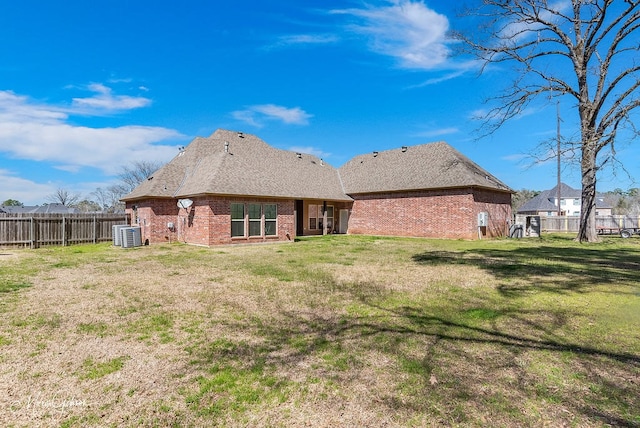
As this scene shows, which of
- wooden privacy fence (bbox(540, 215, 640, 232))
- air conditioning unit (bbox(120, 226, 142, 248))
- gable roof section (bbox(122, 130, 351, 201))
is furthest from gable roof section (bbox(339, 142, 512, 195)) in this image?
air conditioning unit (bbox(120, 226, 142, 248))

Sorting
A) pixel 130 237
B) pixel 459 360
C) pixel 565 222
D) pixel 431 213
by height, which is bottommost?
pixel 459 360

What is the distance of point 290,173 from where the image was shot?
876 inches

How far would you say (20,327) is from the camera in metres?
4.87

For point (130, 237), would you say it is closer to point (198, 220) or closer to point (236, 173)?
point (198, 220)

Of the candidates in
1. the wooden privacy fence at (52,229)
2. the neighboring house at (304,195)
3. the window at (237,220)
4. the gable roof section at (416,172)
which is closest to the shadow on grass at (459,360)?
the window at (237,220)

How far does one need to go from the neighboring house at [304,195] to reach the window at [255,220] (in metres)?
0.05

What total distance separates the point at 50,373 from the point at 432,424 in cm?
379

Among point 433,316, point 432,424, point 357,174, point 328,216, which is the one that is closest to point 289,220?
point 328,216

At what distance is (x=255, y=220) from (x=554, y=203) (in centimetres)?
5255

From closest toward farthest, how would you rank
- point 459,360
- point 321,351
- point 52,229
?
1. point 459,360
2. point 321,351
3. point 52,229

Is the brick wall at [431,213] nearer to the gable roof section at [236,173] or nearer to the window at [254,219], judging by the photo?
the gable roof section at [236,173]

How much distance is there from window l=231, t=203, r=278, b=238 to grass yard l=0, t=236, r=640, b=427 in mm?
8732

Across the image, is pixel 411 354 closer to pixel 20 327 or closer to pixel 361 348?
pixel 361 348

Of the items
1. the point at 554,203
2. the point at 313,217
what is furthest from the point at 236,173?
the point at 554,203
